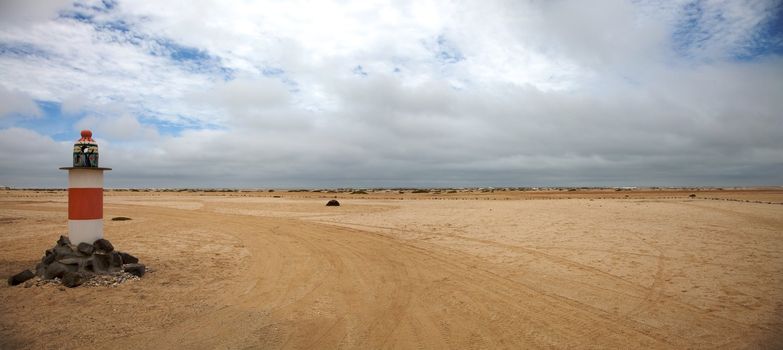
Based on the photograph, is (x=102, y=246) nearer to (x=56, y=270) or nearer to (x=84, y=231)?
(x=84, y=231)

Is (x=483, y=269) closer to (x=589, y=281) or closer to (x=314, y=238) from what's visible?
(x=589, y=281)

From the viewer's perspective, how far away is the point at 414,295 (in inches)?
345

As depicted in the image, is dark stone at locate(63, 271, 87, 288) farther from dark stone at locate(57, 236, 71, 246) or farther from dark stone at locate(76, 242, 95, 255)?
dark stone at locate(57, 236, 71, 246)

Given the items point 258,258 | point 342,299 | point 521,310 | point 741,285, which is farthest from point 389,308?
point 741,285

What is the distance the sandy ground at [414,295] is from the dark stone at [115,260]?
637mm

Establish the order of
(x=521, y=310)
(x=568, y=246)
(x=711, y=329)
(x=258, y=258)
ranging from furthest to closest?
(x=568, y=246), (x=258, y=258), (x=521, y=310), (x=711, y=329)

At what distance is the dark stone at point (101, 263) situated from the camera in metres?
8.82

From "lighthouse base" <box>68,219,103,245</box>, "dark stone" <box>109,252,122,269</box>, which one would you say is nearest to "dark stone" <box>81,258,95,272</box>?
"dark stone" <box>109,252,122,269</box>

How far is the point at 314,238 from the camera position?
1656 cm

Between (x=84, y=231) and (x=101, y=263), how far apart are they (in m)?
0.92

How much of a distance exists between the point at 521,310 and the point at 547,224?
1330cm

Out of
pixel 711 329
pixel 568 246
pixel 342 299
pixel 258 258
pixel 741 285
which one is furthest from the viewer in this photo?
pixel 568 246

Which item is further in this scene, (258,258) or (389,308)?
(258,258)

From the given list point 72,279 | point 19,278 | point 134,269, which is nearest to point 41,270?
point 19,278
